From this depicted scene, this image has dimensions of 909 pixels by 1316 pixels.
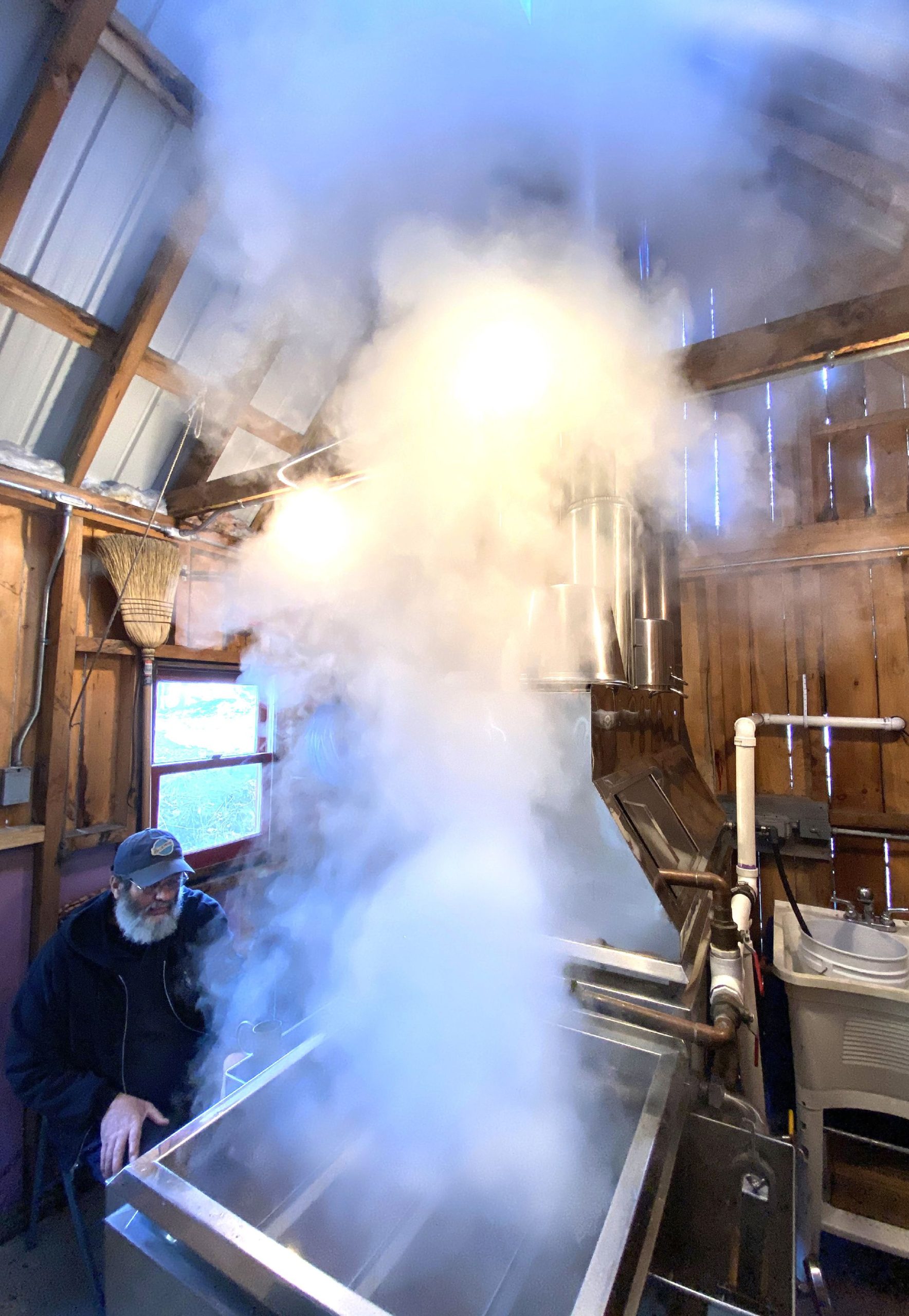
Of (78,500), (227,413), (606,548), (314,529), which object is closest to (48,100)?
(227,413)

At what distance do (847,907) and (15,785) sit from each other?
472cm

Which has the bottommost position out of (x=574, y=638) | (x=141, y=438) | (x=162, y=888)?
(x=162, y=888)

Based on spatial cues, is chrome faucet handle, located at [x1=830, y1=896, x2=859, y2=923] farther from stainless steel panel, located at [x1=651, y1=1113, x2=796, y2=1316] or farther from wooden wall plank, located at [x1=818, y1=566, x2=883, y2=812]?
stainless steel panel, located at [x1=651, y1=1113, x2=796, y2=1316]

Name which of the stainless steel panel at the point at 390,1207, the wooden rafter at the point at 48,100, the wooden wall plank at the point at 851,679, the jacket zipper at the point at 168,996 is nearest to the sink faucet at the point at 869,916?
the wooden wall plank at the point at 851,679

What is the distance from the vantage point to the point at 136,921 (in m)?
2.34

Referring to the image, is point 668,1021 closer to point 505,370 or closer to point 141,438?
point 505,370

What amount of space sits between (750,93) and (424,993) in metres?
3.91

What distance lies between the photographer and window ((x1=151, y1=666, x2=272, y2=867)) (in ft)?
11.7

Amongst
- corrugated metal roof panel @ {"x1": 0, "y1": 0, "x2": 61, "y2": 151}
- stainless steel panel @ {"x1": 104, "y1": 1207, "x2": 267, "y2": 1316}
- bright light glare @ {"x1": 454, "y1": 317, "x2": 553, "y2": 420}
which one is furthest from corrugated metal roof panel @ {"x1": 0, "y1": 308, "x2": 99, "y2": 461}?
stainless steel panel @ {"x1": 104, "y1": 1207, "x2": 267, "y2": 1316}

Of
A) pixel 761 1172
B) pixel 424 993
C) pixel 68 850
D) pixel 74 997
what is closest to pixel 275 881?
pixel 68 850

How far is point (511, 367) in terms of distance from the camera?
2.82 meters

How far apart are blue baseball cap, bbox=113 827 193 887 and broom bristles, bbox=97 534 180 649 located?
4.12ft

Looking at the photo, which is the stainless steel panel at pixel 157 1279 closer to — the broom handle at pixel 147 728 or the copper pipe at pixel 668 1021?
the copper pipe at pixel 668 1021

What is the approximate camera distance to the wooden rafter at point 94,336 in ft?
8.27
